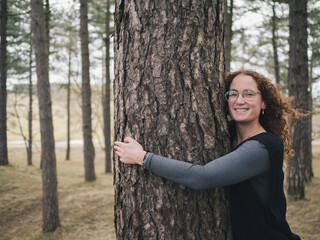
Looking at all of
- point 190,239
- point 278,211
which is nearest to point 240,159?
point 278,211

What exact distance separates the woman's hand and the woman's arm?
1.5 inches

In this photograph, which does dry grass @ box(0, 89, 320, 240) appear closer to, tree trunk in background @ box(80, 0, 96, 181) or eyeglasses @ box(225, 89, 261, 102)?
tree trunk in background @ box(80, 0, 96, 181)

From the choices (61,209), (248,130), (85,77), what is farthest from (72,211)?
(248,130)

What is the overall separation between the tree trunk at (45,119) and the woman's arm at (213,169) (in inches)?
236

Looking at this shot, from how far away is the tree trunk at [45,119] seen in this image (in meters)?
6.66

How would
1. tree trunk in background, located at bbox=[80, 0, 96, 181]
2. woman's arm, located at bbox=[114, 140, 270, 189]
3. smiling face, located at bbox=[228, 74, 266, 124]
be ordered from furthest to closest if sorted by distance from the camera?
tree trunk in background, located at bbox=[80, 0, 96, 181]
smiling face, located at bbox=[228, 74, 266, 124]
woman's arm, located at bbox=[114, 140, 270, 189]

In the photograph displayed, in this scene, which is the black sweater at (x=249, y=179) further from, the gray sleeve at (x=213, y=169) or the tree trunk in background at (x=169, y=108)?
the tree trunk in background at (x=169, y=108)

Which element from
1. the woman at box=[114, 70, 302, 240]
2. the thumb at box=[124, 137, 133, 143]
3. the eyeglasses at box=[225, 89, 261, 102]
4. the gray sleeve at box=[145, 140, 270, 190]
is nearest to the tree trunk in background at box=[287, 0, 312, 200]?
the woman at box=[114, 70, 302, 240]

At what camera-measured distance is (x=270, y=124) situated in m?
2.21

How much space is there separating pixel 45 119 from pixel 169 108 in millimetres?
6089

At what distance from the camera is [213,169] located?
1.63 m

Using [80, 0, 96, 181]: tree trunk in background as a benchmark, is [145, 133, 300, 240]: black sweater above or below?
below

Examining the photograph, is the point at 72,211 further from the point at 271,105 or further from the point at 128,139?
the point at 271,105

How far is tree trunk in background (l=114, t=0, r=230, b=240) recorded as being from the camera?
174cm
